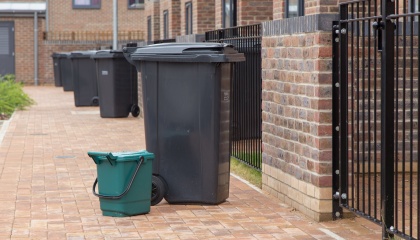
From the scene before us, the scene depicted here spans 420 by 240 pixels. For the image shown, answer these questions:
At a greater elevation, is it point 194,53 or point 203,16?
point 203,16

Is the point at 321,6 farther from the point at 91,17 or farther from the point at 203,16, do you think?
the point at 91,17

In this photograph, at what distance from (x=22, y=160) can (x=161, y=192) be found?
4485 millimetres

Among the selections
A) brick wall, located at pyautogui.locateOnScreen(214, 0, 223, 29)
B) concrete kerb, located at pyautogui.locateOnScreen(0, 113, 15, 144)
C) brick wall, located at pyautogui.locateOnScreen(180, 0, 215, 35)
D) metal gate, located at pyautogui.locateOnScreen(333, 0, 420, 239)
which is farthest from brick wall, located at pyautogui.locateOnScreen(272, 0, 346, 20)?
brick wall, located at pyautogui.locateOnScreen(180, 0, 215, 35)

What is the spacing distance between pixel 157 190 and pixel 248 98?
10.6 feet

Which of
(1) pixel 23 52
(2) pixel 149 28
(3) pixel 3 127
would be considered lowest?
(3) pixel 3 127

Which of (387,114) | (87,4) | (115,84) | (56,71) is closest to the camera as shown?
(387,114)

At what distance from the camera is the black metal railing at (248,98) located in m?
11.6

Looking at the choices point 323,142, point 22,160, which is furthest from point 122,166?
point 22,160

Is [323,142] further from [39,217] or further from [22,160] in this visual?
[22,160]

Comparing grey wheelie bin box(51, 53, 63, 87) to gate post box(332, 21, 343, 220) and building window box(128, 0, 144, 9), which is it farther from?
gate post box(332, 21, 343, 220)

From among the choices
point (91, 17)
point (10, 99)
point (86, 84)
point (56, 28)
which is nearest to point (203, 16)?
point (86, 84)

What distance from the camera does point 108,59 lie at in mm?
21125

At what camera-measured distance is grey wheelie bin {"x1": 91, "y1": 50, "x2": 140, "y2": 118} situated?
2109 centimetres

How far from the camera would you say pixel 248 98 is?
481 inches
